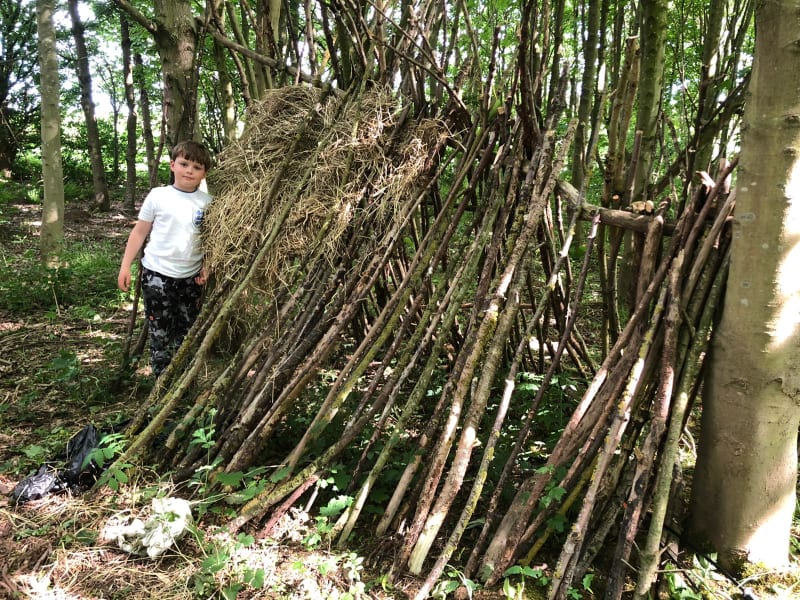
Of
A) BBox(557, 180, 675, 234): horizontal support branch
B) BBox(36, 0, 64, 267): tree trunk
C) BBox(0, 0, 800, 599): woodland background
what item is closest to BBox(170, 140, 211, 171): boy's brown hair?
BBox(0, 0, 800, 599): woodland background

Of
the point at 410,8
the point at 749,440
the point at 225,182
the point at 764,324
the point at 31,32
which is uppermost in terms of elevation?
the point at 31,32

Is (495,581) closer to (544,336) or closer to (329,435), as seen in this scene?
(329,435)

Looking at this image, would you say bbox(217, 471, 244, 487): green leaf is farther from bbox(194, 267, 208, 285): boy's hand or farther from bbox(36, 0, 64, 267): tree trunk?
bbox(36, 0, 64, 267): tree trunk

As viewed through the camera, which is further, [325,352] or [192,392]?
[192,392]

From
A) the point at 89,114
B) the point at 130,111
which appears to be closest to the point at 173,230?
the point at 89,114

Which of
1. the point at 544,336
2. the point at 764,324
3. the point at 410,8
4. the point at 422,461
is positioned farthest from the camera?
the point at 544,336

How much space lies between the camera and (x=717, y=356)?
1682 mm

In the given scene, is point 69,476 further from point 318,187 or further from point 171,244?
point 318,187

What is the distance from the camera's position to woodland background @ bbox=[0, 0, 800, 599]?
1661mm

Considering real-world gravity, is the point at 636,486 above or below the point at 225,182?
below

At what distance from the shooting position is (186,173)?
2760 mm

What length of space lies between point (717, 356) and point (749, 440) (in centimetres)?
28

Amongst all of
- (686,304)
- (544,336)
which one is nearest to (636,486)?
(686,304)

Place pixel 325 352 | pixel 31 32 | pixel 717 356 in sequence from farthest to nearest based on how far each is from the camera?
pixel 31 32, pixel 325 352, pixel 717 356
